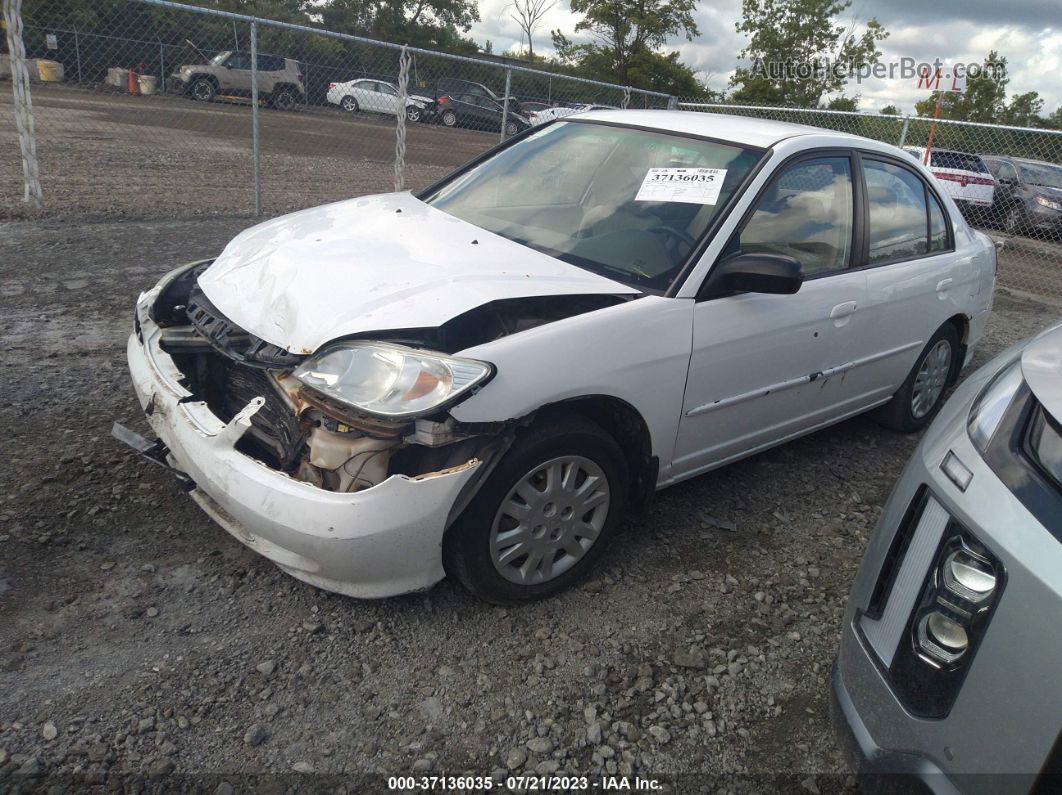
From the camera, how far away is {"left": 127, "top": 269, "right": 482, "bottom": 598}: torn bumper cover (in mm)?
2332

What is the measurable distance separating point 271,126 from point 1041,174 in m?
15.4

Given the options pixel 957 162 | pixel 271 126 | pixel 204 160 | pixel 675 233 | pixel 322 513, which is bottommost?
pixel 204 160

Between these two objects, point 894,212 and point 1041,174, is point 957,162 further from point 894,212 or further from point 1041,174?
point 894,212

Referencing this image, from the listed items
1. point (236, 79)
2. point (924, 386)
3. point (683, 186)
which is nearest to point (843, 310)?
point (683, 186)

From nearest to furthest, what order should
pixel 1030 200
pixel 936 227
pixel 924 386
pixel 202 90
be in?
1. pixel 936 227
2. pixel 924 386
3. pixel 1030 200
4. pixel 202 90

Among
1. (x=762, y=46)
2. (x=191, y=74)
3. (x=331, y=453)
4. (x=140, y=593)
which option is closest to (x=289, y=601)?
(x=140, y=593)

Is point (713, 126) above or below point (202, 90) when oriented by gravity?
above

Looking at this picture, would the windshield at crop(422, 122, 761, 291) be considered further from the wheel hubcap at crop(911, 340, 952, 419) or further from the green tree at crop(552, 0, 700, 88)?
the green tree at crop(552, 0, 700, 88)

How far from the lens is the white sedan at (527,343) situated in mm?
2412

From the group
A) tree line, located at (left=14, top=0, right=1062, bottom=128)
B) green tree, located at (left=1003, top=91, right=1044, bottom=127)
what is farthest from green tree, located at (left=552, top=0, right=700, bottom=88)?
green tree, located at (left=1003, top=91, right=1044, bottom=127)

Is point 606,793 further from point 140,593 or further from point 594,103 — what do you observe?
point 594,103

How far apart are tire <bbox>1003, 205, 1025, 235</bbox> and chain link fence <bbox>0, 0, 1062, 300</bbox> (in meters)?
0.03

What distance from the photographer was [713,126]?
142 inches

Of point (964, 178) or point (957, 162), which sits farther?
point (957, 162)
